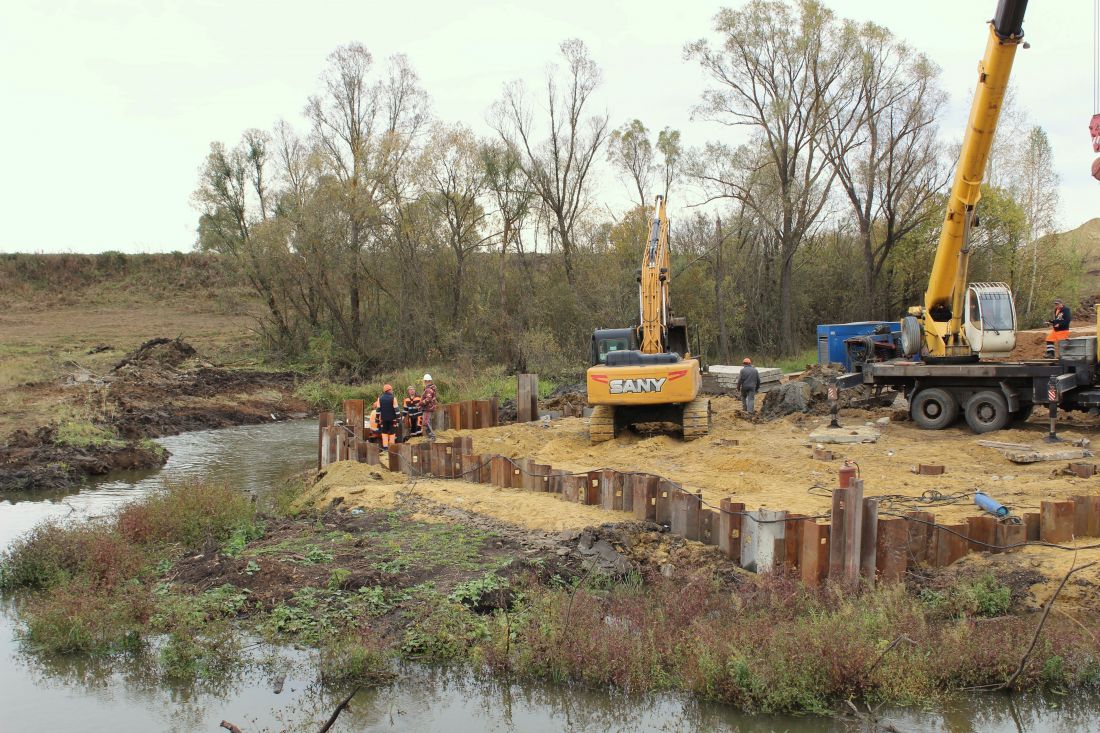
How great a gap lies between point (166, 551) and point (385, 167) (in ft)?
79.7

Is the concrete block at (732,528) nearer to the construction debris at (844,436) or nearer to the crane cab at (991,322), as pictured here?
the construction debris at (844,436)

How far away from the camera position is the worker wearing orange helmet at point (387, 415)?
15047 mm

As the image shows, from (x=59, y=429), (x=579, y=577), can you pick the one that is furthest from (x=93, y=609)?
(x=59, y=429)

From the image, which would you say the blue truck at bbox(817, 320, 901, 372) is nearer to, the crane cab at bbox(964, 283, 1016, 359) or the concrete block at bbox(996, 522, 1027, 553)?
→ the crane cab at bbox(964, 283, 1016, 359)

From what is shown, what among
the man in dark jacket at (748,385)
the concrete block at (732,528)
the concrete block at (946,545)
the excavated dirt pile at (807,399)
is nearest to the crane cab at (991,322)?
the excavated dirt pile at (807,399)

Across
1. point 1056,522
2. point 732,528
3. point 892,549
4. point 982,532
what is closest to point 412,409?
point 732,528

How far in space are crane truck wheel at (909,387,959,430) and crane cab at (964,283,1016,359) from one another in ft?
3.14

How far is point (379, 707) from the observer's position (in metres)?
6.50

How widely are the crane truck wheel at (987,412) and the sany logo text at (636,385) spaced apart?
5.45 m

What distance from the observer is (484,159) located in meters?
31.7

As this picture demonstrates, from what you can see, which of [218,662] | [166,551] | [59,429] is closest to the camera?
[218,662]

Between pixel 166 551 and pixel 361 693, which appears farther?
pixel 166 551

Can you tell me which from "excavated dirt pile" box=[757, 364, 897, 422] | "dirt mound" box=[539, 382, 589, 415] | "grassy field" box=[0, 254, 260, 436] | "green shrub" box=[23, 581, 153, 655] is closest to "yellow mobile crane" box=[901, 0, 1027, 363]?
"excavated dirt pile" box=[757, 364, 897, 422]

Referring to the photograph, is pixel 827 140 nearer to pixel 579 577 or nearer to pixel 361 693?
pixel 579 577
